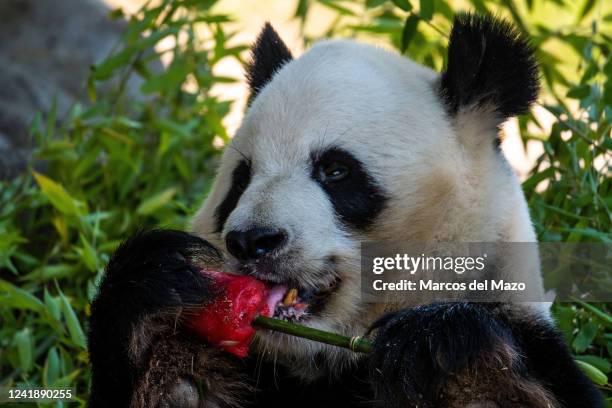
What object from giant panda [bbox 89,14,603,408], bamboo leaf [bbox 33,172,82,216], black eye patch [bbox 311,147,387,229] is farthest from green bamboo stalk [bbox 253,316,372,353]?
bamboo leaf [bbox 33,172,82,216]

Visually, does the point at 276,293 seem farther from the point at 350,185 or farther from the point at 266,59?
the point at 266,59

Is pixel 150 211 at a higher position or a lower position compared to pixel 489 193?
higher

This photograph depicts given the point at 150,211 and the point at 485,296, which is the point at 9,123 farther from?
the point at 485,296

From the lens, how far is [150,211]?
172 inches

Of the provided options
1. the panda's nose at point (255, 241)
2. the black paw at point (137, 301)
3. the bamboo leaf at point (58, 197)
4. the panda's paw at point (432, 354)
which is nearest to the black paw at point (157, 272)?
the black paw at point (137, 301)

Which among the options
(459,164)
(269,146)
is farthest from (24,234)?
(459,164)

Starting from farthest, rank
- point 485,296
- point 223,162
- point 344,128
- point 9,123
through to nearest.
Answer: point 9,123 < point 223,162 < point 344,128 < point 485,296

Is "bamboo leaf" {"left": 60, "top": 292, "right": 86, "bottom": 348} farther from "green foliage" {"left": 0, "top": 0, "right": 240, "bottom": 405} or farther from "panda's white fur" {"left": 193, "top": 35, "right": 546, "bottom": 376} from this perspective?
"panda's white fur" {"left": 193, "top": 35, "right": 546, "bottom": 376}

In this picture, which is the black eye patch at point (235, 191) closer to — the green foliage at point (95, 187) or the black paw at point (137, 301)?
the black paw at point (137, 301)

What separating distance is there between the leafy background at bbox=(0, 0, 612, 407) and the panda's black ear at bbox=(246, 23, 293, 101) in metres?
0.56

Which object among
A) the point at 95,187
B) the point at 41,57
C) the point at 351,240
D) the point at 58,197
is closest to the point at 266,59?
the point at 351,240

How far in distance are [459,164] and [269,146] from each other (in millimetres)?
517

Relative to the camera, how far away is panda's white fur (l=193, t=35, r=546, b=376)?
256 cm

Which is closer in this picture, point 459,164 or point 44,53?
point 459,164
